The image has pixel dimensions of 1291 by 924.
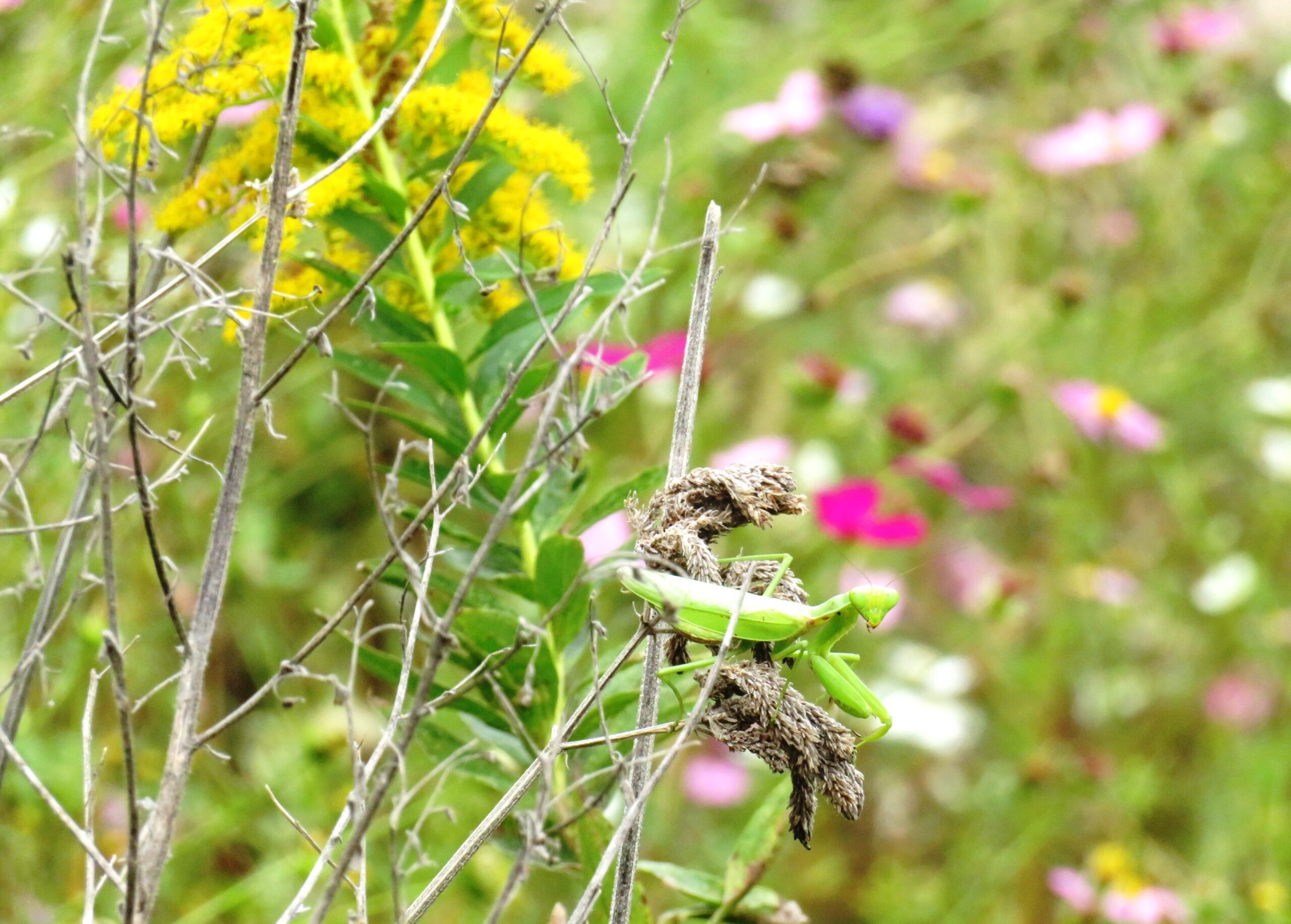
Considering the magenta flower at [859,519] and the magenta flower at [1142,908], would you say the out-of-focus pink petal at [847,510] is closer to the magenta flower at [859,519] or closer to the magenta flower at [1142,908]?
the magenta flower at [859,519]

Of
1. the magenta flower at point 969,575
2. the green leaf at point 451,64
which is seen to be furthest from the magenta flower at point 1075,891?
the green leaf at point 451,64

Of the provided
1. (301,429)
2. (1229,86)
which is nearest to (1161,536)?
(1229,86)

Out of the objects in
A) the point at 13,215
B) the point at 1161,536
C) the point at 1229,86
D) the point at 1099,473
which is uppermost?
the point at 1229,86

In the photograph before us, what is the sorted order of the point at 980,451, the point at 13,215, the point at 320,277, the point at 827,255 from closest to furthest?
the point at 320,277 → the point at 13,215 → the point at 827,255 → the point at 980,451

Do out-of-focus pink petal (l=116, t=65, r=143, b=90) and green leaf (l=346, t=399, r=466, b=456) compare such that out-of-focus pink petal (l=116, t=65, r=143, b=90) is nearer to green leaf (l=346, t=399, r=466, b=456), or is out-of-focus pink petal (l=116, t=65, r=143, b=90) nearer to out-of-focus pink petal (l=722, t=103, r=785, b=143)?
green leaf (l=346, t=399, r=466, b=456)

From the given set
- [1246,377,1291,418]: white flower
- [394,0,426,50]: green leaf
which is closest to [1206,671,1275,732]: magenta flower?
[1246,377,1291,418]: white flower

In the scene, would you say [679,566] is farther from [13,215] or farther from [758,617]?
[13,215]

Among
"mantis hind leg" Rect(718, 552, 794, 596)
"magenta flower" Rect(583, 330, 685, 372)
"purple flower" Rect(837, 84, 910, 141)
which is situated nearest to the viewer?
"mantis hind leg" Rect(718, 552, 794, 596)
